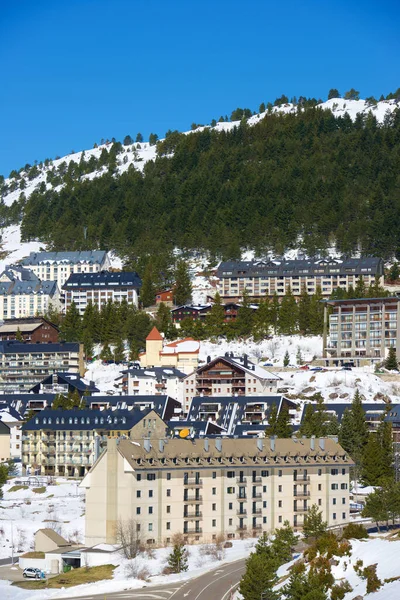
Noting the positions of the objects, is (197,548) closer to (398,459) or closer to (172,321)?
(398,459)

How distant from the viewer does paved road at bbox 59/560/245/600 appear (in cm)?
8294

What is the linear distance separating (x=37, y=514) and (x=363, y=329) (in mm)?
72990

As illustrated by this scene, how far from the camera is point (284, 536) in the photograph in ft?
299

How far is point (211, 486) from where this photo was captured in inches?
4070

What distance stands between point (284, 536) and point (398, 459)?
1271 inches

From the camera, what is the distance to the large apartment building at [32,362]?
179625mm

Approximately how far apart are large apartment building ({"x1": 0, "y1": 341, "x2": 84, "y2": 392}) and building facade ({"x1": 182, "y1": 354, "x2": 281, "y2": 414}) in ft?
75.4

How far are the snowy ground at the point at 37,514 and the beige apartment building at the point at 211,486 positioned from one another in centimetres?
720

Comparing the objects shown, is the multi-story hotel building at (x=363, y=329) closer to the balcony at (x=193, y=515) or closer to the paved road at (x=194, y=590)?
the balcony at (x=193, y=515)

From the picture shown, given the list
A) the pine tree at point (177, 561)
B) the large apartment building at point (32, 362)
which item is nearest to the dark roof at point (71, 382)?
the large apartment building at point (32, 362)

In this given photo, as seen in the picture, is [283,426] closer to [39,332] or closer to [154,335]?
[154,335]

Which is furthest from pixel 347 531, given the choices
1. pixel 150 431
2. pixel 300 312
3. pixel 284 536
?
pixel 300 312

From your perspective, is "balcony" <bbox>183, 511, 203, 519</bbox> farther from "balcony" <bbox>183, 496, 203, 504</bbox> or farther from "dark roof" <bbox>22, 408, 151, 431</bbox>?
"dark roof" <bbox>22, 408, 151, 431</bbox>

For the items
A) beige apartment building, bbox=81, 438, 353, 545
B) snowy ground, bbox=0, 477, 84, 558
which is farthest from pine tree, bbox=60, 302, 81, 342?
beige apartment building, bbox=81, 438, 353, 545
